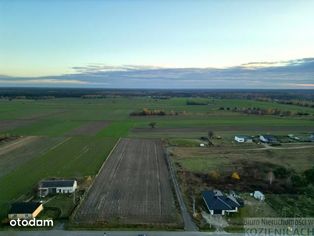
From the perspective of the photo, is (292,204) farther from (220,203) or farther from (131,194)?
(131,194)

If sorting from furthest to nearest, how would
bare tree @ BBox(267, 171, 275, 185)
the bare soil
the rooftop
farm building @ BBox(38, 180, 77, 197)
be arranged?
the bare soil
bare tree @ BBox(267, 171, 275, 185)
farm building @ BBox(38, 180, 77, 197)
the rooftop

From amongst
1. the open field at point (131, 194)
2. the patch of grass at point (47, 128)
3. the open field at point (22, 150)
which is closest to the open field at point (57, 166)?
the open field at point (22, 150)

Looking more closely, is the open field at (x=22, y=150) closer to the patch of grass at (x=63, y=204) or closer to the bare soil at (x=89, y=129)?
the bare soil at (x=89, y=129)

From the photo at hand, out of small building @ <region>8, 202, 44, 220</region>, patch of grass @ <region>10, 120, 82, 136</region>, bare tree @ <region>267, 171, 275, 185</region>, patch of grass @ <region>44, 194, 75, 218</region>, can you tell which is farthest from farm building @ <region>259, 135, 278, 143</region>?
small building @ <region>8, 202, 44, 220</region>

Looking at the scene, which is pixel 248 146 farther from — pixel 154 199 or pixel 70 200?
pixel 70 200

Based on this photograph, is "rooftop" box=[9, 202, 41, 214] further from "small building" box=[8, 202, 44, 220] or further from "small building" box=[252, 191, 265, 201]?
"small building" box=[252, 191, 265, 201]

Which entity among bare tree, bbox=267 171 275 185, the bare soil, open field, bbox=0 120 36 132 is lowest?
bare tree, bbox=267 171 275 185

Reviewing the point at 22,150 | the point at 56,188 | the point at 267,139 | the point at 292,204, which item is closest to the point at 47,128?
the point at 22,150
